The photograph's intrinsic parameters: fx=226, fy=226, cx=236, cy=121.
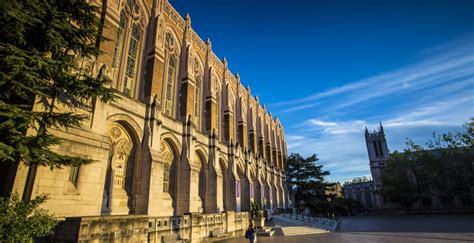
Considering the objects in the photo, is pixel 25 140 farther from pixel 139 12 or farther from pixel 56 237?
pixel 139 12

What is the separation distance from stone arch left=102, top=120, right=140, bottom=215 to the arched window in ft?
9.71

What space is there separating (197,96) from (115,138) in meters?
12.1

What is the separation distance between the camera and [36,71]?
7.04 m

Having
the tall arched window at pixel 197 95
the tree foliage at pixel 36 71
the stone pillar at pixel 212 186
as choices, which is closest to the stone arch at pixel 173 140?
the stone pillar at pixel 212 186

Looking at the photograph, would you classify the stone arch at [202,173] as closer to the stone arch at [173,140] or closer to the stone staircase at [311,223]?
the stone arch at [173,140]

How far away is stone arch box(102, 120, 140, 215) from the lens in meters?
12.4

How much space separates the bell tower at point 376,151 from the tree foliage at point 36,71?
77.5 m

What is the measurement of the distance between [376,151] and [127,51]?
253 ft

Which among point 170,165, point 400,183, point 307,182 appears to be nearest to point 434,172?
point 400,183

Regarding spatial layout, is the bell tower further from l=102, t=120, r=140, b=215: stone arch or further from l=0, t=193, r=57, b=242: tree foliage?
l=0, t=193, r=57, b=242: tree foliage

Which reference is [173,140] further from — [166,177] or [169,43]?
[169,43]

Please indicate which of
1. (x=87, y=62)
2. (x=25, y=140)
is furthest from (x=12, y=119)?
(x=87, y=62)

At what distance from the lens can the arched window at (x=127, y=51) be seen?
15383 mm

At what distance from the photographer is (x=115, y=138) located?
522 inches
